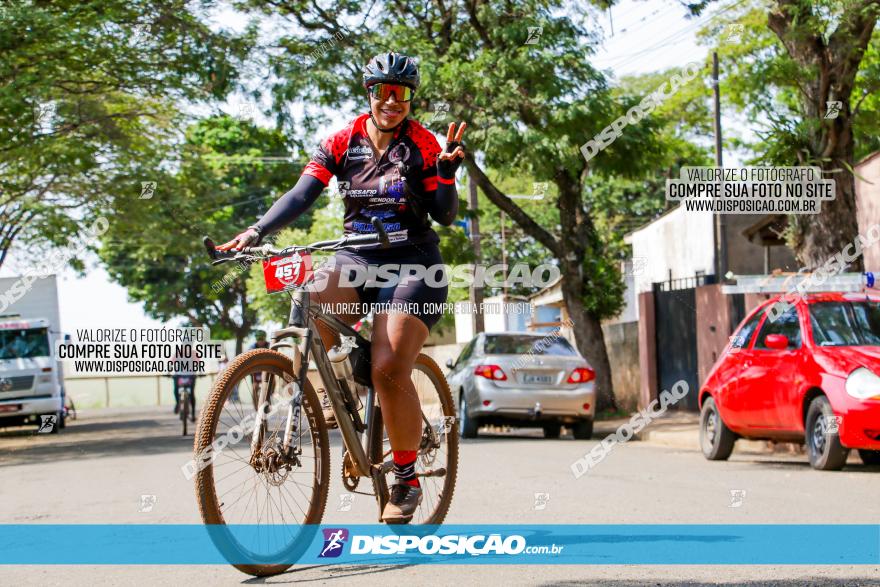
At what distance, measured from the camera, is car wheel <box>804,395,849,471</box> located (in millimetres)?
10984

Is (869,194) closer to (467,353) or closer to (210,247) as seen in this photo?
(467,353)

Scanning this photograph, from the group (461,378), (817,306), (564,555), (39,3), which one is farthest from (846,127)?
(39,3)

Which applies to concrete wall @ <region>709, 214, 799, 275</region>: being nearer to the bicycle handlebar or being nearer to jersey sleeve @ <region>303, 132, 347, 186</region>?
jersey sleeve @ <region>303, 132, 347, 186</region>

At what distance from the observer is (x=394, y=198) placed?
5.78 metres

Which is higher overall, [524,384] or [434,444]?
[434,444]

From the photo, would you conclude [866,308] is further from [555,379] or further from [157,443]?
[157,443]

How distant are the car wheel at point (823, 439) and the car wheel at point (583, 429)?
6.61 m

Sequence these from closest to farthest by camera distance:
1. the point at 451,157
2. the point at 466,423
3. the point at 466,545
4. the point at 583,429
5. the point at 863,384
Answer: the point at 451,157 → the point at 466,545 → the point at 863,384 → the point at 466,423 → the point at 583,429

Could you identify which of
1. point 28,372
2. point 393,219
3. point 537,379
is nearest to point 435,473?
point 393,219

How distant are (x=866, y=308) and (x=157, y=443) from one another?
11630 millimetres

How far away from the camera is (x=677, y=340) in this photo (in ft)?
75.8

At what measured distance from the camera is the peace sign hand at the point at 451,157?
217 inches

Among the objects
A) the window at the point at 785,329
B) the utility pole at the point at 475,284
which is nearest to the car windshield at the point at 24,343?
the utility pole at the point at 475,284

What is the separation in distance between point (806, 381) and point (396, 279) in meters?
6.68
